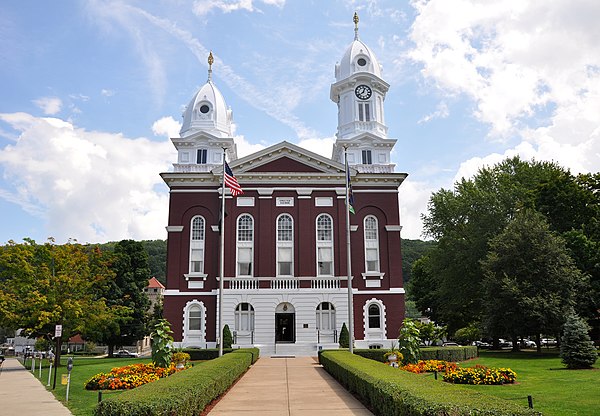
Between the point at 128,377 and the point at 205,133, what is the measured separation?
28888mm

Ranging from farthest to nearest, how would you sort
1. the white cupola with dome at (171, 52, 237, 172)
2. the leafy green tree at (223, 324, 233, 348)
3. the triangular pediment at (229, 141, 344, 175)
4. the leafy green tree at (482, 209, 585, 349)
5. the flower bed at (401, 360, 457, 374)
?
the white cupola with dome at (171, 52, 237, 172) → the triangular pediment at (229, 141, 344, 175) → the leafy green tree at (223, 324, 233, 348) → the leafy green tree at (482, 209, 585, 349) → the flower bed at (401, 360, 457, 374)

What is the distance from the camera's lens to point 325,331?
1565 inches

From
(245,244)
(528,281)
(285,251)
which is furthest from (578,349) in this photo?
(245,244)

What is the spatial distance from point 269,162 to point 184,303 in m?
13.2

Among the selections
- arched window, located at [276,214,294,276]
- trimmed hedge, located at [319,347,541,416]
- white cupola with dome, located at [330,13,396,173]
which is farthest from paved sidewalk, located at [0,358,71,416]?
white cupola with dome, located at [330,13,396,173]

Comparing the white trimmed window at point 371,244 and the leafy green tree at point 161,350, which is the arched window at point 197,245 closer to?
the white trimmed window at point 371,244

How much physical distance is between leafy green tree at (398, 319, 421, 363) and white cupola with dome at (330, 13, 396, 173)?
23.4 m

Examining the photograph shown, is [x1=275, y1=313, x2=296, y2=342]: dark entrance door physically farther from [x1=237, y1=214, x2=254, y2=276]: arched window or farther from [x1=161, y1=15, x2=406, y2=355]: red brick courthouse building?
[x1=237, y1=214, x2=254, y2=276]: arched window

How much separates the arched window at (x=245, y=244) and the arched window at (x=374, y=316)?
10.0 meters

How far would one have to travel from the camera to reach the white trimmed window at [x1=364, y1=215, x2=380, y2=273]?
4244cm

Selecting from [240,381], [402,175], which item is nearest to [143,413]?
[240,381]

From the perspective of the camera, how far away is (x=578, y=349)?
24797mm

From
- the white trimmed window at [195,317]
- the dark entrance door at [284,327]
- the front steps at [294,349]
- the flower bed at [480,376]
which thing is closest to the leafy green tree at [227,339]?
the front steps at [294,349]

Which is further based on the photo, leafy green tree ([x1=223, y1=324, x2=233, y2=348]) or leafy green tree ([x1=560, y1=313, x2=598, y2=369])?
leafy green tree ([x1=223, y1=324, x2=233, y2=348])
